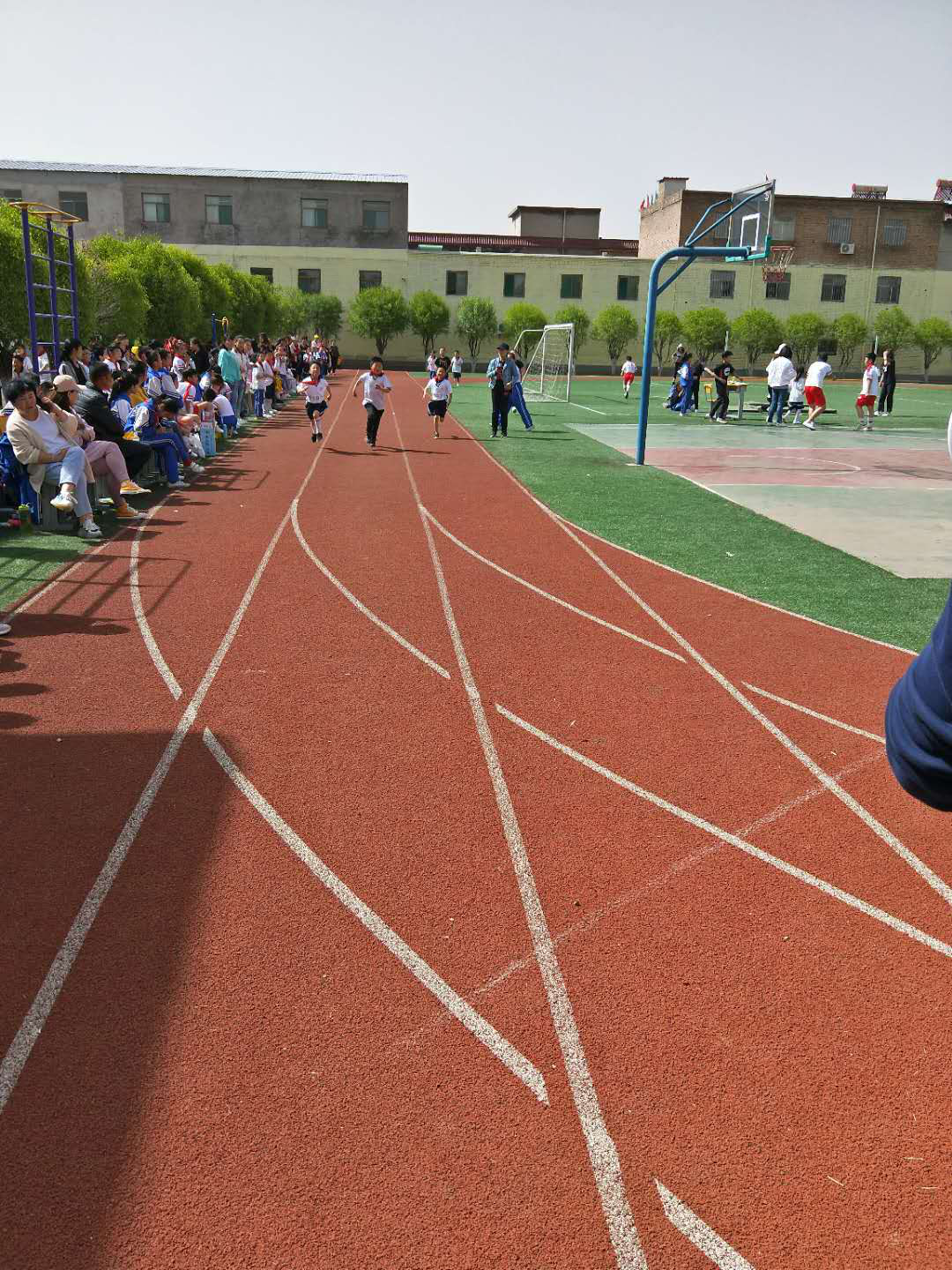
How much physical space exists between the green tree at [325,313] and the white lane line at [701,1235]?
214ft

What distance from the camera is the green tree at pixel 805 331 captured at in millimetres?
64188

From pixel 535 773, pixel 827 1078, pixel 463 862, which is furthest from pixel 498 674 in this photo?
pixel 827 1078

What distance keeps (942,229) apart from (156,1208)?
249 ft

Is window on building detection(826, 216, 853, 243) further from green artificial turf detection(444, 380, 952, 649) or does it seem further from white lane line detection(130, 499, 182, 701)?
white lane line detection(130, 499, 182, 701)

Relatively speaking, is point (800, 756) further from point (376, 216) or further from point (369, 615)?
point (376, 216)

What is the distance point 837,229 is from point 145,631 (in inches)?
2689

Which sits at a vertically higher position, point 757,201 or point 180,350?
point 757,201

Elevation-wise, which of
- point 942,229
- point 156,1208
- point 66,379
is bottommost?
point 156,1208

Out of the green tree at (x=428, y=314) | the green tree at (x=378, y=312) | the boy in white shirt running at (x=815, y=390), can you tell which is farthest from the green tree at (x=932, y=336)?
the boy in white shirt running at (x=815, y=390)

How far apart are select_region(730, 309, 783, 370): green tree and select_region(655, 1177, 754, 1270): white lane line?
214ft

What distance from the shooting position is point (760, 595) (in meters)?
9.88

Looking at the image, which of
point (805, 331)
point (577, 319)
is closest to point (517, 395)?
point (577, 319)

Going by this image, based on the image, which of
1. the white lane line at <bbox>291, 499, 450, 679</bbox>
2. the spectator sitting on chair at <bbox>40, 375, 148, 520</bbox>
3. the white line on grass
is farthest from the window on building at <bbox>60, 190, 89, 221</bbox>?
the white line on grass

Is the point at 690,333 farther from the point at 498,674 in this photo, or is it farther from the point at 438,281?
the point at 498,674
